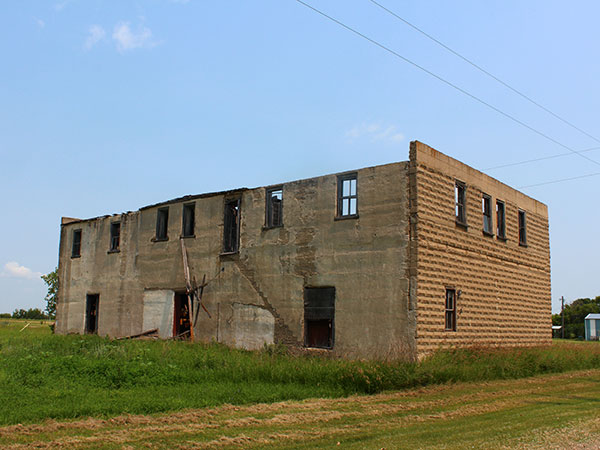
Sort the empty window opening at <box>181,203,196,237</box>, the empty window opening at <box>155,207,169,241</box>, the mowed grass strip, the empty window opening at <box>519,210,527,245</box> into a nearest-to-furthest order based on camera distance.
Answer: the mowed grass strip < the empty window opening at <box>519,210,527,245</box> < the empty window opening at <box>181,203,196,237</box> < the empty window opening at <box>155,207,169,241</box>

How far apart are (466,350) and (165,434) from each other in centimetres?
1250

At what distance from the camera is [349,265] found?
1984 cm

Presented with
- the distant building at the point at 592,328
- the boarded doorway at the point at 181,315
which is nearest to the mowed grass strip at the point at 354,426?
the boarded doorway at the point at 181,315

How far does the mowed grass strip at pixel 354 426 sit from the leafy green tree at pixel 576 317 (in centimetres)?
6831

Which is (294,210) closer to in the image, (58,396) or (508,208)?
(508,208)

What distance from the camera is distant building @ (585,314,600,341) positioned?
66.3m

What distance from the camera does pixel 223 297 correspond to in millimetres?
23688

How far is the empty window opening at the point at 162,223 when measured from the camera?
89.9 ft

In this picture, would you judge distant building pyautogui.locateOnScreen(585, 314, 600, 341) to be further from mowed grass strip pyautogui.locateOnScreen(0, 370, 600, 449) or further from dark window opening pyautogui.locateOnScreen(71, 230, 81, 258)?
mowed grass strip pyautogui.locateOnScreen(0, 370, 600, 449)

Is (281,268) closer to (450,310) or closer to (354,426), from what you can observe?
(450,310)

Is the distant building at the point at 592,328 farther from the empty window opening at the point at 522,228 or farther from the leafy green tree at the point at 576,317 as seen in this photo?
the empty window opening at the point at 522,228

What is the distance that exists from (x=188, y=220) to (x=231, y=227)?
9.54ft

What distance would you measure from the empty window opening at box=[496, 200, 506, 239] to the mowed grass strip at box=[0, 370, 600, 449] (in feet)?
35.6

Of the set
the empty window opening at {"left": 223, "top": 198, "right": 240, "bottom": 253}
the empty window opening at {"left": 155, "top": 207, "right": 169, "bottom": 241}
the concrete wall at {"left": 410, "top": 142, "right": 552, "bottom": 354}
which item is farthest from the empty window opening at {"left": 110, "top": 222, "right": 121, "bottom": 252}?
the concrete wall at {"left": 410, "top": 142, "right": 552, "bottom": 354}
